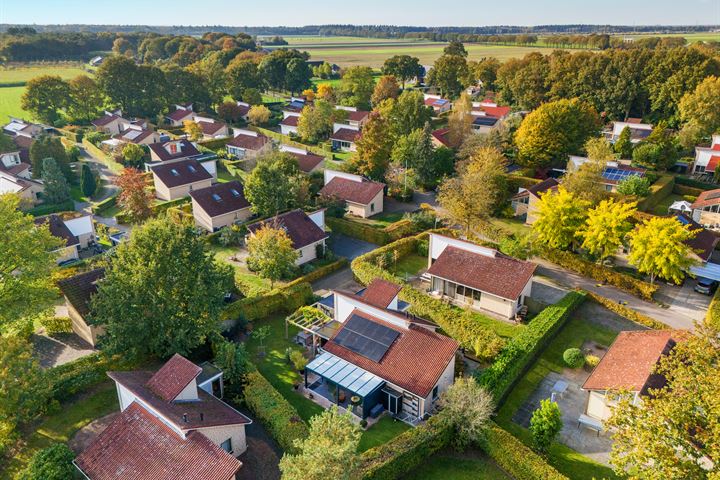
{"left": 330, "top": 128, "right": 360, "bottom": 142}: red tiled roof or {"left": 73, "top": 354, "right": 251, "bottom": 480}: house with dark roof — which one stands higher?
{"left": 330, "top": 128, "right": 360, "bottom": 142}: red tiled roof

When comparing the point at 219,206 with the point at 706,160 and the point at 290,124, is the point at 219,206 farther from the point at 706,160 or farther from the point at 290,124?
the point at 706,160

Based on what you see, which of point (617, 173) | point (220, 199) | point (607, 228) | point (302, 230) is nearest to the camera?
point (607, 228)

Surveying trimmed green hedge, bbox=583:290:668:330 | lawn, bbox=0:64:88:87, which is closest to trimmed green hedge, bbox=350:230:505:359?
trimmed green hedge, bbox=583:290:668:330

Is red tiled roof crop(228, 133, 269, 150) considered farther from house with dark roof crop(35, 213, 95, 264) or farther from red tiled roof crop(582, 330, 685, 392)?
red tiled roof crop(582, 330, 685, 392)

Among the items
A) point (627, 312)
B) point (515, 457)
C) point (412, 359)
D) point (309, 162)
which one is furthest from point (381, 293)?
point (309, 162)

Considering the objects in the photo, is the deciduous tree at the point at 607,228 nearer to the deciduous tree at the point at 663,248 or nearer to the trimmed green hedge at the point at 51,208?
the deciduous tree at the point at 663,248

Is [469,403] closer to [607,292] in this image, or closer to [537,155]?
[607,292]

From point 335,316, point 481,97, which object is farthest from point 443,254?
point 481,97
